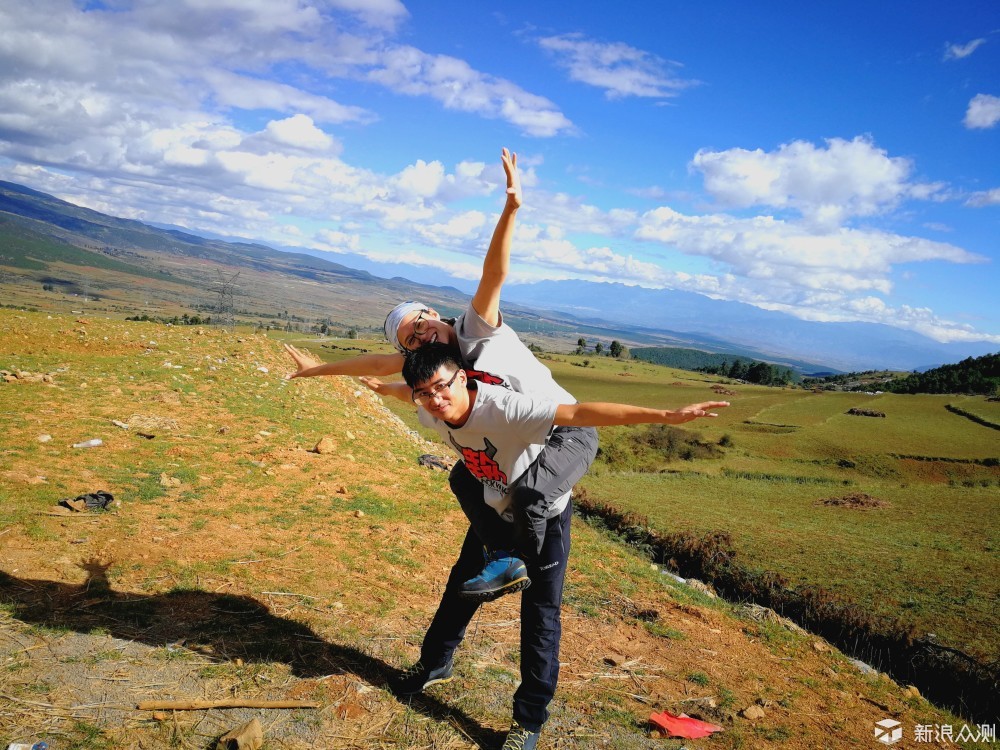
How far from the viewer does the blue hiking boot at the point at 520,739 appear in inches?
140

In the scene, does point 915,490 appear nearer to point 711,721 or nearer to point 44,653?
point 711,721

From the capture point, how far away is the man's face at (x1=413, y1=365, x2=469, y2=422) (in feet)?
10.3

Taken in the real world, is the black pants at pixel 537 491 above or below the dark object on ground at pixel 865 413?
below

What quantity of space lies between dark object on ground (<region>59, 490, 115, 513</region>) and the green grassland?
896cm

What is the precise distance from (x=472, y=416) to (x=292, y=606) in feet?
9.50

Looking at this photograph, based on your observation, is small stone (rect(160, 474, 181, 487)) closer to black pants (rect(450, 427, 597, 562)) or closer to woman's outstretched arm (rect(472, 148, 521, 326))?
black pants (rect(450, 427, 597, 562))

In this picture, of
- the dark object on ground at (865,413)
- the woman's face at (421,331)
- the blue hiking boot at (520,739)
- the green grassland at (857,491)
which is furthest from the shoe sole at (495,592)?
the dark object on ground at (865,413)

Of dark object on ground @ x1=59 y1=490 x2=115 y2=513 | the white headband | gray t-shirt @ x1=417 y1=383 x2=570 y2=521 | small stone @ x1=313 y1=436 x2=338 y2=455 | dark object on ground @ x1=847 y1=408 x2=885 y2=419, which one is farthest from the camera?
dark object on ground @ x1=847 y1=408 x2=885 y2=419

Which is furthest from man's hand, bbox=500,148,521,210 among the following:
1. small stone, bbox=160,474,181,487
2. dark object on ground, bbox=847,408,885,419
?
dark object on ground, bbox=847,408,885,419

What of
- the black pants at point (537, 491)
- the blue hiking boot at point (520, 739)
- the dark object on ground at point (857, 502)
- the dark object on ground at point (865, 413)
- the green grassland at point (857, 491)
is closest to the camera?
the black pants at point (537, 491)

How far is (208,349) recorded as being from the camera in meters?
15.6

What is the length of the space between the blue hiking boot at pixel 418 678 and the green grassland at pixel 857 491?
618cm

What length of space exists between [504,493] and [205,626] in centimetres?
273

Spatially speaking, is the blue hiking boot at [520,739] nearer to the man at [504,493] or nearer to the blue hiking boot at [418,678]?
the man at [504,493]
